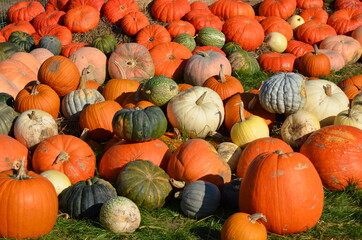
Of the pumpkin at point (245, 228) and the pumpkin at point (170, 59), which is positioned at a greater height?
the pumpkin at point (245, 228)

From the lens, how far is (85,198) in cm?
471

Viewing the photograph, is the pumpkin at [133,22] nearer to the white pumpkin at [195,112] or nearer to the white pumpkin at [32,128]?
the white pumpkin at [195,112]

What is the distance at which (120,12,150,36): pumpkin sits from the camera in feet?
32.4

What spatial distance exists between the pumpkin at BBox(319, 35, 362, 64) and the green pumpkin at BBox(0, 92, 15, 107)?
6.40m

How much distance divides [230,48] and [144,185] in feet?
17.4

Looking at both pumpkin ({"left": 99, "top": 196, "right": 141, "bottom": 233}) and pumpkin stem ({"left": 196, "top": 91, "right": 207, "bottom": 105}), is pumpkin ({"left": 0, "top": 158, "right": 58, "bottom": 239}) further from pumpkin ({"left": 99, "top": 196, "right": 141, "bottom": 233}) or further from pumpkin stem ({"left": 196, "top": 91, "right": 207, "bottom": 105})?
pumpkin stem ({"left": 196, "top": 91, "right": 207, "bottom": 105})

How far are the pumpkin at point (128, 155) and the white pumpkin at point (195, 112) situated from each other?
0.88m

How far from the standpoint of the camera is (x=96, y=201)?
A: 4.70 metres

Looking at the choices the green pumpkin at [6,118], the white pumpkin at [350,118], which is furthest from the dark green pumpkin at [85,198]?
the white pumpkin at [350,118]

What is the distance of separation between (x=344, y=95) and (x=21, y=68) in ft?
16.0

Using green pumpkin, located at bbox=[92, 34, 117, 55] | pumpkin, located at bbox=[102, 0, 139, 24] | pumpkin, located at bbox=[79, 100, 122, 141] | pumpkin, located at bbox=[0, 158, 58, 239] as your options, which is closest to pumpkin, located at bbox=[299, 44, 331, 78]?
green pumpkin, located at bbox=[92, 34, 117, 55]

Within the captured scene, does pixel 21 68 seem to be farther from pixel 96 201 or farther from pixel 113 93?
pixel 96 201

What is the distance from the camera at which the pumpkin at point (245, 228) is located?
4051mm

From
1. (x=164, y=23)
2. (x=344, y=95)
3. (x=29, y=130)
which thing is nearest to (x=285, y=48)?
(x=164, y=23)
